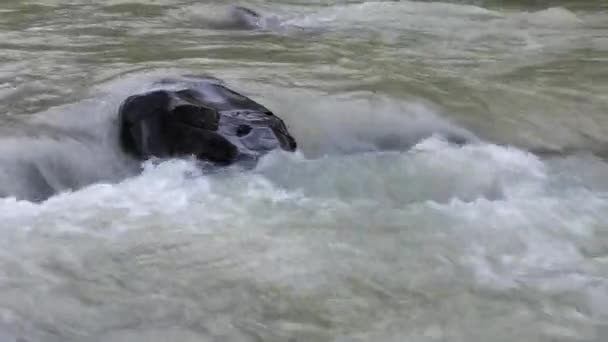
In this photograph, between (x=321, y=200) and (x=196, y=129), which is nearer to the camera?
(x=321, y=200)

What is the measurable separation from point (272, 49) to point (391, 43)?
1.52 m

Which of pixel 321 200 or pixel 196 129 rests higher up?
pixel 196 129

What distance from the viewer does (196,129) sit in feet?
19.6

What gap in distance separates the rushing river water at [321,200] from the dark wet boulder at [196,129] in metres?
0.14

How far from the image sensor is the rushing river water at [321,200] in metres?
3.90

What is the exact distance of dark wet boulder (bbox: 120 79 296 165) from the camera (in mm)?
5953

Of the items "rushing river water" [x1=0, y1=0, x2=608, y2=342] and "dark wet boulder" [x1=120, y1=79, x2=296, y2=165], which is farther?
"dark wet boulder" [x1=120, y1=79, x2=296, y2=165]

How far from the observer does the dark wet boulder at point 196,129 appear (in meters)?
5.95

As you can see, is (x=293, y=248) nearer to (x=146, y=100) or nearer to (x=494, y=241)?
(x=494, y=241)

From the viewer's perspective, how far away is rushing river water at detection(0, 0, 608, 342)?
390cm

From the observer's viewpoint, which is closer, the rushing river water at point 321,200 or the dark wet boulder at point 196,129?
the rushing river water at point 321,200

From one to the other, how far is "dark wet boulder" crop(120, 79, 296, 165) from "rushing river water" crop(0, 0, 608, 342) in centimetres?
14

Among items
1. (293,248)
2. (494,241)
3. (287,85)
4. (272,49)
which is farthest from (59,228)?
(272,49)

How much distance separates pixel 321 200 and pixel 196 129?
1186 mm
